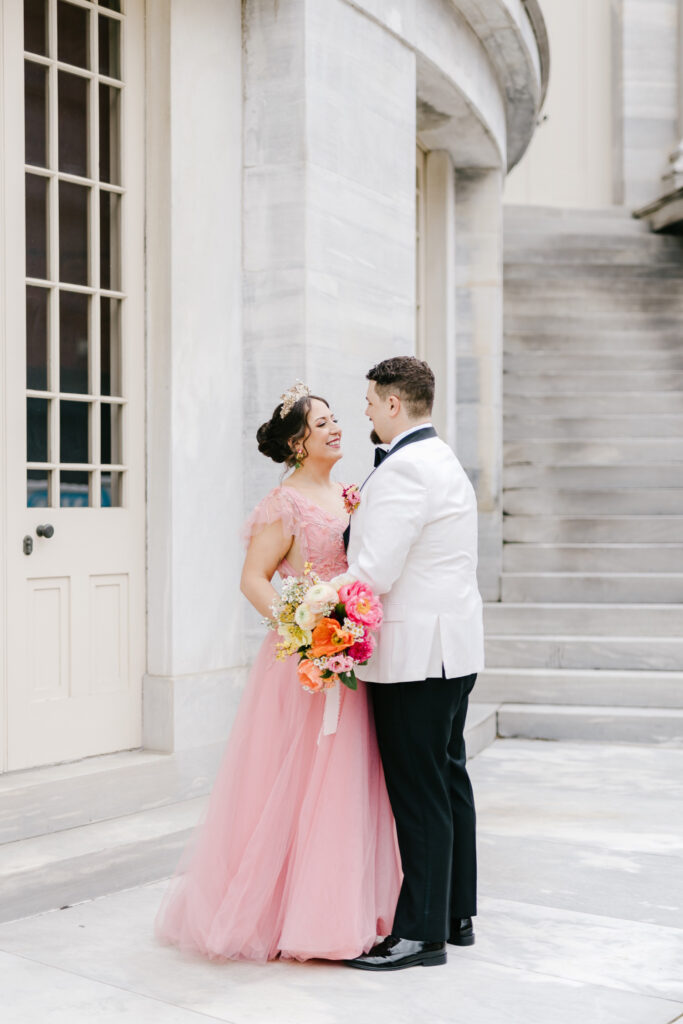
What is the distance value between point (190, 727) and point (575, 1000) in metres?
2.53

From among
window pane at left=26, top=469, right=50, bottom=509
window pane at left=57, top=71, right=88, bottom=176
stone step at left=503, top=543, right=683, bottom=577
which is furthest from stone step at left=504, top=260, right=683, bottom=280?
window pane at left=26, top=469, right=50, bottom=509

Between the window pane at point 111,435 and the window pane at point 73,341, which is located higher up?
the window pane at point 73,341

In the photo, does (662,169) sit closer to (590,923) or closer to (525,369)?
(525,369)

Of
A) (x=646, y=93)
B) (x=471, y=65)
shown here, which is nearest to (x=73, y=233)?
(x=471, y=65)

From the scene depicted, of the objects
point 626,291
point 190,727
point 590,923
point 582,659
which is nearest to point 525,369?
point 626,291

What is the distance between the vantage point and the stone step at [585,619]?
8.66 meters

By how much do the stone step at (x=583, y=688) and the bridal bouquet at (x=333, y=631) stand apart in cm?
459

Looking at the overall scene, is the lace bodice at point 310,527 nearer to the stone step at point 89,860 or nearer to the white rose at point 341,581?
the white rose at point 341,581

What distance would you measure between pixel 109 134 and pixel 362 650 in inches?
122

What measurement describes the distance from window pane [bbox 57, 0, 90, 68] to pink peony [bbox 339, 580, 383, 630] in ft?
10.1

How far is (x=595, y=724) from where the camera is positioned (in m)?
7.91

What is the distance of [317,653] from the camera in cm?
371

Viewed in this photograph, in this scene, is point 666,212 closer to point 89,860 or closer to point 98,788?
point 98,788

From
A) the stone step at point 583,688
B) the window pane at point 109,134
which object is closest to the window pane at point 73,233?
the window pane at point 109,134
